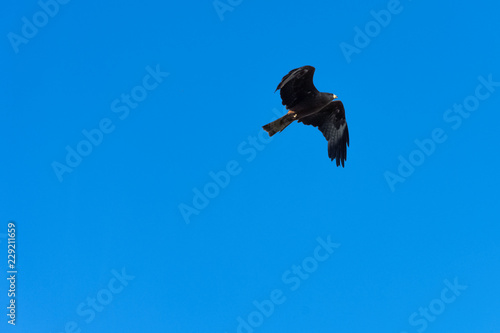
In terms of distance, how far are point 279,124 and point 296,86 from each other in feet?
3.25

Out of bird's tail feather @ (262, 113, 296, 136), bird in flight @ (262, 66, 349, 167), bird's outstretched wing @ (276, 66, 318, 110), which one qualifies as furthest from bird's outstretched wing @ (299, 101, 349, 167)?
bird's outstretched wing @ (276, 66, 318, 110)

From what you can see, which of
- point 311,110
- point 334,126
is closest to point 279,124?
point 311,110

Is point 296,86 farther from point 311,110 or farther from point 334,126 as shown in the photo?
point 334,126

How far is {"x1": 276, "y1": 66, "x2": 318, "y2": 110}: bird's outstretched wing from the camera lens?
11570 millimetres

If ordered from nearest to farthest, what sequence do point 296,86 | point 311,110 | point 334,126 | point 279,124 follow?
point 296,86 < point 279,124 < point 311,110 < point 334,126

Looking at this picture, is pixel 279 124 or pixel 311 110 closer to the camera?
pixel 279 124

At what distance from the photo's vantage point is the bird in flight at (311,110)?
38.7 ft

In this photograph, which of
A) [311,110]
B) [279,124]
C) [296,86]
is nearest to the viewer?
[296,86]

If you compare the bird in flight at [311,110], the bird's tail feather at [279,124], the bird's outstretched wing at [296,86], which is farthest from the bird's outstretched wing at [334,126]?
the bird's outstretched wing at [296,86]

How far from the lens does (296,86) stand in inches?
471

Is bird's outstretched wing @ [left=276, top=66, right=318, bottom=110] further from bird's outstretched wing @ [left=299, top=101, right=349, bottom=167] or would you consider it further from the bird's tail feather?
bird's outstretched wing @ [left=299, top=101, right=349, bottom=167]

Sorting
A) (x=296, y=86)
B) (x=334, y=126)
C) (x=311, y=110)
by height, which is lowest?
(x=311, y=110)

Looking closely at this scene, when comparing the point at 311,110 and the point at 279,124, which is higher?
the point at 279,124

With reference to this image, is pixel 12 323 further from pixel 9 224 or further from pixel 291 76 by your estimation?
pixel 291 76
